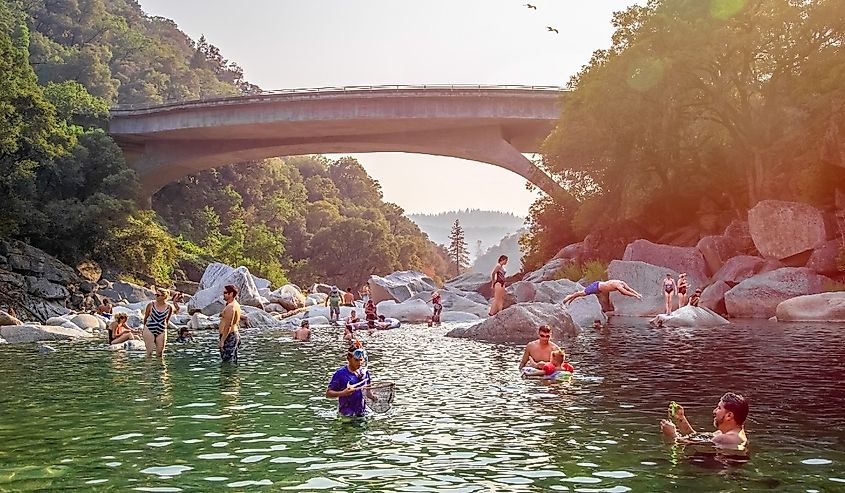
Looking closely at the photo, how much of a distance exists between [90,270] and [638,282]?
27828 mm

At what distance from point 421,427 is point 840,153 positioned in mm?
28993

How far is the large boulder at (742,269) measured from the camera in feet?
110

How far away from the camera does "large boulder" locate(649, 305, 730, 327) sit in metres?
25.8

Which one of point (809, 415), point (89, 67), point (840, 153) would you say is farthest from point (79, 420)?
point (89, 67)

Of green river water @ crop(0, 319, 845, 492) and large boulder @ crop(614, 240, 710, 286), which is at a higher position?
large boulder @ crop(614, 240, 710, 286)

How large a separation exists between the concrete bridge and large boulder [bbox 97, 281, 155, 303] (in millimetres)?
15169

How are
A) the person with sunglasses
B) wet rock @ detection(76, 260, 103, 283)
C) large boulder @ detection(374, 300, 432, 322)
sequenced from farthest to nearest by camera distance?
wet rock @ detection(76, 260, 103, 283), large boulder @ detection(374, 300, 432, 322), the person with sunglasses

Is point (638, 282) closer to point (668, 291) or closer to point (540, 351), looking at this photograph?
point (668, 291)

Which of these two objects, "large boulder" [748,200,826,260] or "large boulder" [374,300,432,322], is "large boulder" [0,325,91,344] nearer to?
"large boulder" [374,300,432,322]

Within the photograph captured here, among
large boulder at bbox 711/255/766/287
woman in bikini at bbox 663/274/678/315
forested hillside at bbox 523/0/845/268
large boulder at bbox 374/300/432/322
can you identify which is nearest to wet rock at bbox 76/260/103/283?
large boulder at bbox 374/300/432/322

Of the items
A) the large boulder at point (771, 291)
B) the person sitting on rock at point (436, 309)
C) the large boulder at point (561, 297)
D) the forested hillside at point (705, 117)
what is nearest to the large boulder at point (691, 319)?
the large boulder at point (561, 297)

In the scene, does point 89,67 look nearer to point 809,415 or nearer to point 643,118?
point 643,118

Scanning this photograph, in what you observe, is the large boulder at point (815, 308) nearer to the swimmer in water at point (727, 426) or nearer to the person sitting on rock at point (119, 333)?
the person sitting on rock at point (119, 333)

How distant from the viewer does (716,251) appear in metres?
36.5
